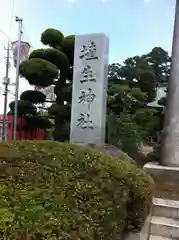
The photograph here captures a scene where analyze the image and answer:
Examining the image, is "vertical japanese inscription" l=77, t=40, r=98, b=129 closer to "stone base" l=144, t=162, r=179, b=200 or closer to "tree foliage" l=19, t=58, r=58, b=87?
"stone base" l=144, t=162, r=179, b=200

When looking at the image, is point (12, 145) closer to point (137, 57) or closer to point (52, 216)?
point (52, 216)

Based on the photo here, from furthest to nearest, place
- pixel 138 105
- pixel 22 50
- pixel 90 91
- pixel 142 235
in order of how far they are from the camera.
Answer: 1. pixel 22 50
2. pixel 138 105
3. pixel 90 91
4. pixel 142 235

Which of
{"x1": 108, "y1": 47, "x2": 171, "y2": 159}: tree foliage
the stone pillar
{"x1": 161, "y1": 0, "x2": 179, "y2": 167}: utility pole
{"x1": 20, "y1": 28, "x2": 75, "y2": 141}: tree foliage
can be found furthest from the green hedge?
{"x1": 20, "y1": 28, "x2": 75, "y2": 141}: tree foliage

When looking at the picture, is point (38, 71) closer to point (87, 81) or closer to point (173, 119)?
point (87, 81)

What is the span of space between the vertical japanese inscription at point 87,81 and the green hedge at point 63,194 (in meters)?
3.79

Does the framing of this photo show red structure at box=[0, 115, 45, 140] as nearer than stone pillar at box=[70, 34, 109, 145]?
No

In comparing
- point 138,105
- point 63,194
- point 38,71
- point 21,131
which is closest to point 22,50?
point 21,131

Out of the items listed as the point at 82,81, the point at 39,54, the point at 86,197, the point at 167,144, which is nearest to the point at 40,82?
the point at 39,54

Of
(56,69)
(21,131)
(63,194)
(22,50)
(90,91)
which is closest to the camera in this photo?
(63,194)

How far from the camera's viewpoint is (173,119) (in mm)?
5547

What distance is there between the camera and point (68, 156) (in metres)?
2.52

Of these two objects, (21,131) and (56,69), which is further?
(21,131)

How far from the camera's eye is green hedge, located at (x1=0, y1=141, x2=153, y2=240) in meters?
1.55

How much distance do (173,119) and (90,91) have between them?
2002 mm
